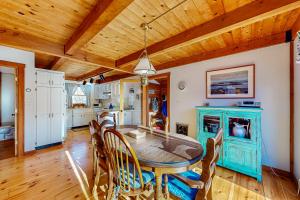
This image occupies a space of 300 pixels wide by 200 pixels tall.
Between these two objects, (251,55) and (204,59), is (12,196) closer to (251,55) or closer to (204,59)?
(204,59)

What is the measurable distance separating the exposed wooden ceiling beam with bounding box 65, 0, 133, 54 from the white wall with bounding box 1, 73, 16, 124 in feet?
14.4

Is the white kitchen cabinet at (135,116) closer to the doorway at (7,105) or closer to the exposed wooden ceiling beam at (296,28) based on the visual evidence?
the doorway at (7,105)

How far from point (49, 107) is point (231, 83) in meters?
4.40

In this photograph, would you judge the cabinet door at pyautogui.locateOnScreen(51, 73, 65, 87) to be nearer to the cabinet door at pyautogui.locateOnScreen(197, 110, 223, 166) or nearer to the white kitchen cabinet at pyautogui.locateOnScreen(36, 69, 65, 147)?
the white kitchen cabinet at pyautogui.locateOnScreen(36, 69, 65, 147)

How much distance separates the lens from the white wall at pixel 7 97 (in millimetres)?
4646

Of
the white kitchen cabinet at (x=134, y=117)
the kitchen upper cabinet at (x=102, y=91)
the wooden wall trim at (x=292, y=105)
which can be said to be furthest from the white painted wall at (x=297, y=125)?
the kitchen upper cabinet at (x=102, y=91)

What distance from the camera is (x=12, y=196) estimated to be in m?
1.82

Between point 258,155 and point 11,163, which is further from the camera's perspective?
point 11,163

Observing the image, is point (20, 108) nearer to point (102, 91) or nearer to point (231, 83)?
point (102, 91)

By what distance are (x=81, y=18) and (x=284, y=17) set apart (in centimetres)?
270

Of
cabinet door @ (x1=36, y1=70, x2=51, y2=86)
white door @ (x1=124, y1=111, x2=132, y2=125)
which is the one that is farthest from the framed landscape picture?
cabinet door @ (x1=36, y1=70, x2=51, y2=86)

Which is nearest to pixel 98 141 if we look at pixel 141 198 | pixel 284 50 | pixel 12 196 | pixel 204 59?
pixel 141 198

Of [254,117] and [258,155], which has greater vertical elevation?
[254,117]

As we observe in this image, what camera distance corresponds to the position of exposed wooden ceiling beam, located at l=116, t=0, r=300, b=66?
4.69ft
